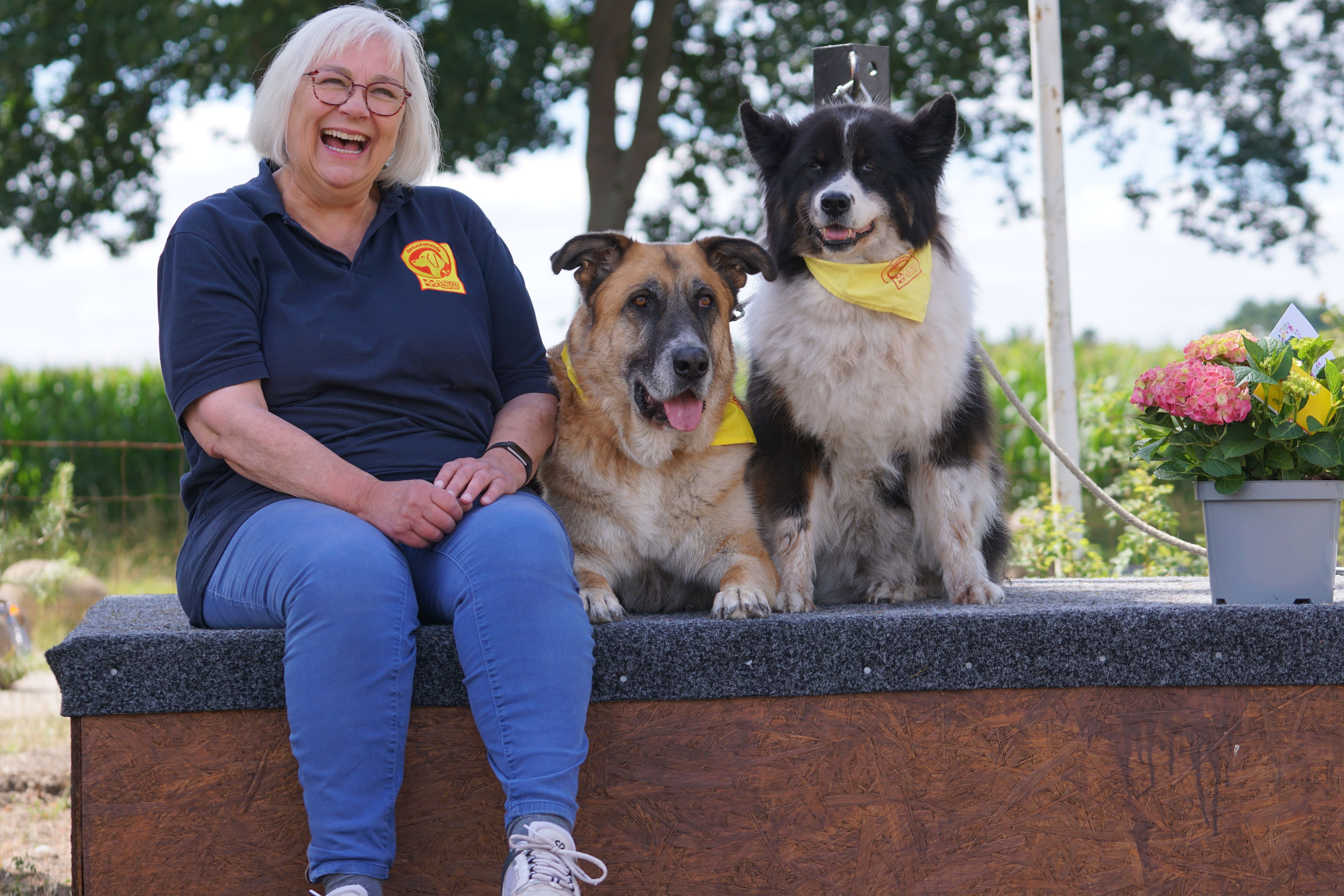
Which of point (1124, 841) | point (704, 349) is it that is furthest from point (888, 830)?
point (704, 349)

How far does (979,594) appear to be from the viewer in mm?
2695

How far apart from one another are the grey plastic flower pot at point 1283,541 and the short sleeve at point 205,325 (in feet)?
6.92

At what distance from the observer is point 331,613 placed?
192 centimetres

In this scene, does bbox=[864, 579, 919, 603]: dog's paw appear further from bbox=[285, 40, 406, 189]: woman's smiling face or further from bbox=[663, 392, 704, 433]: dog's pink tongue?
bbox=[285, 40, 406, 189]: woman's smiling face

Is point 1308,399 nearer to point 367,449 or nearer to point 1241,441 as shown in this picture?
point 1241,441

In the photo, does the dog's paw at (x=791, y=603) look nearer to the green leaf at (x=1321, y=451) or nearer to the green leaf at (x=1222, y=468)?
the green leaf at (x=1222, y=468)

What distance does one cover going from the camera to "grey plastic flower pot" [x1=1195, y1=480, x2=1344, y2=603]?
2.40 m

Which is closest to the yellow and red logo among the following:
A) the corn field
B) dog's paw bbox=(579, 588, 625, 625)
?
dog's paw bbox=(579, 588, 625, 625)

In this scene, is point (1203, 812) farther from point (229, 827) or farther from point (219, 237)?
point (219, 237)

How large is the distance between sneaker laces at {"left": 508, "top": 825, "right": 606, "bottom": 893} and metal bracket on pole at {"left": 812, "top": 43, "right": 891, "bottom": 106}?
101 inches

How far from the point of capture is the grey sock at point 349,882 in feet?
6.00

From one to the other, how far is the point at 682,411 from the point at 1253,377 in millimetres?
1269

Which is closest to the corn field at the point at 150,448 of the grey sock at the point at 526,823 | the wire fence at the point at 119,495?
the wire fence at the point at 119,495

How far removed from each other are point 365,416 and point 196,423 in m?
0.34
